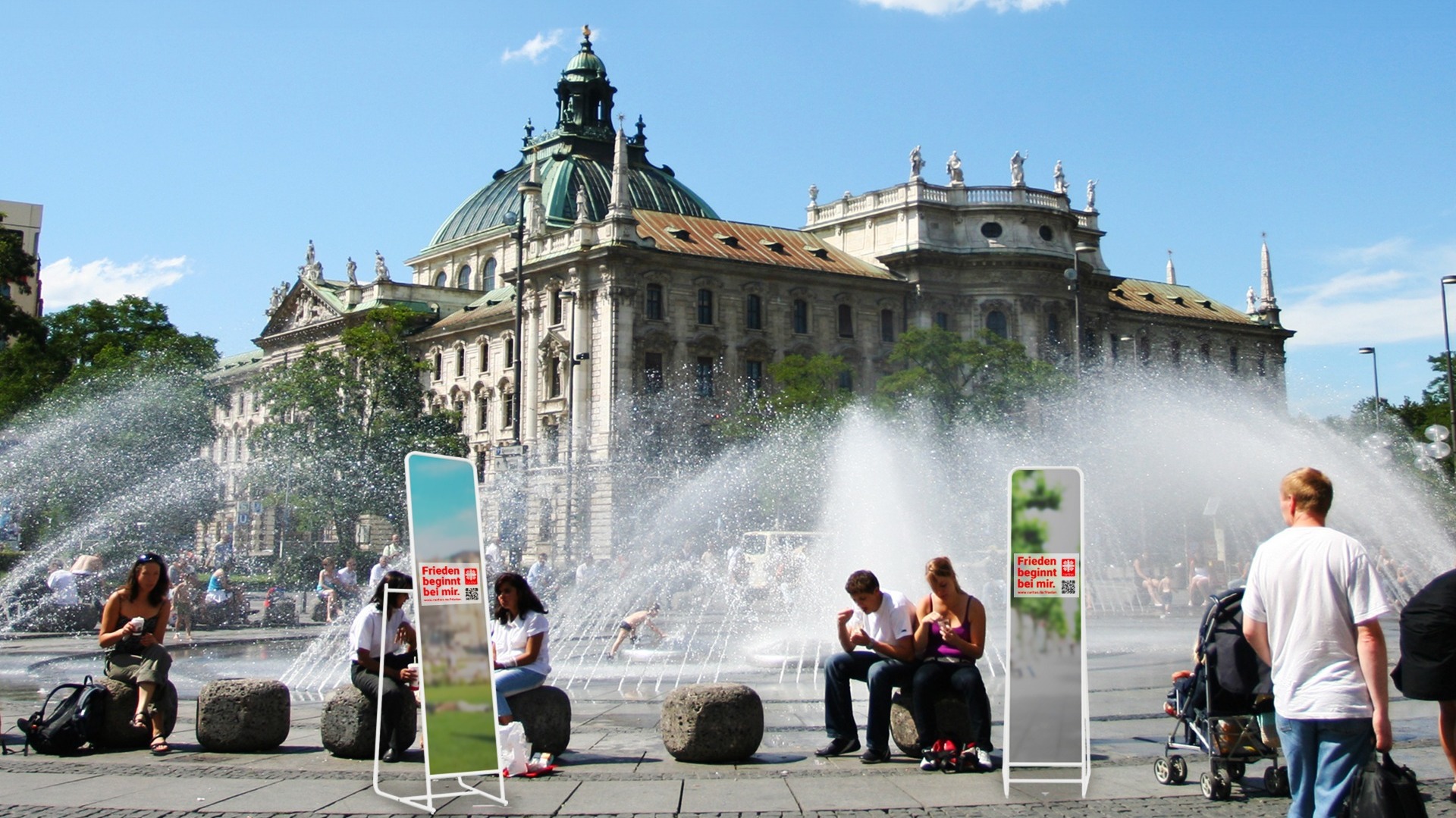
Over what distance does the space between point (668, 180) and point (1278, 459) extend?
67362mm

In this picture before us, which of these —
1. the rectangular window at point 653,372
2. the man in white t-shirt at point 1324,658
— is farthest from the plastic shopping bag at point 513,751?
the rectangular window at point 653,372

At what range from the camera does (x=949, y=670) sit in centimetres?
1050

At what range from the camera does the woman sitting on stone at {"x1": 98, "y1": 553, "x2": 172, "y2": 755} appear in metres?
11.4

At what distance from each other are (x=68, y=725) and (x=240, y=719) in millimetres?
1362

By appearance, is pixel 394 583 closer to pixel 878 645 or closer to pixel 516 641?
pixel 516 641

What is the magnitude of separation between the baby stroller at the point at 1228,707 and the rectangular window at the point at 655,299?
58377mm

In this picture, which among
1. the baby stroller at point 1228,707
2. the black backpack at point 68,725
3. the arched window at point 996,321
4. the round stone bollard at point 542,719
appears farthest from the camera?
the arched window at point 996,321

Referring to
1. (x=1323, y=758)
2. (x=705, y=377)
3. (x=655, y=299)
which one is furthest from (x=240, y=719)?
(x=655, y=299)

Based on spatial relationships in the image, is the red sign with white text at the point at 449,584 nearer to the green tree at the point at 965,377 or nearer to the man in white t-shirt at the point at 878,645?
the man in white t-shirt at the point at 878,645

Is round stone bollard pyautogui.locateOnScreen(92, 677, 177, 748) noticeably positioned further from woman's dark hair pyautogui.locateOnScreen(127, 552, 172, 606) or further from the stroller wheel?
the stroller wheel

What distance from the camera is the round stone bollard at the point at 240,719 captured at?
1141 cm

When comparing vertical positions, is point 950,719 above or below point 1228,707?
below

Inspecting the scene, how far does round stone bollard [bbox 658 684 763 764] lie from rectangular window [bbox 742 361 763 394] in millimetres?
56444

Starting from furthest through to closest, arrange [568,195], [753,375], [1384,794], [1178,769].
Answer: [568,195] → [753,375] → [1178,769] → [1384,794]
